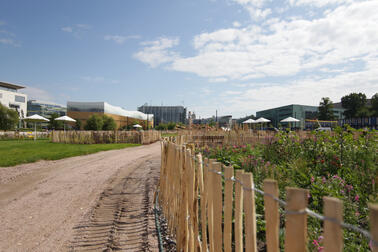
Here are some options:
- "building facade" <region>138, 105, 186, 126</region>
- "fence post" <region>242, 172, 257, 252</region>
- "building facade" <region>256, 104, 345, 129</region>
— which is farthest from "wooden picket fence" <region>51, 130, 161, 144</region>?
"building facade" <region>138, 105, 186, 126</region>

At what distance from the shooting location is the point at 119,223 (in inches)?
129

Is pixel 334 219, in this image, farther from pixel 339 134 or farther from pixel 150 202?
pixel 339 134

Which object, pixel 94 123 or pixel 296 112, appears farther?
pixel 296 112

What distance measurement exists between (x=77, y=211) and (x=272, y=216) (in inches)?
149

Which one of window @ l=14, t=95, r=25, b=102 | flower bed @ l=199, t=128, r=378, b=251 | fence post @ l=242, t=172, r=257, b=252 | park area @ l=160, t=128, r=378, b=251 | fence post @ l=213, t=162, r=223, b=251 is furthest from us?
window @ l=14, t=95, r=25, b=102

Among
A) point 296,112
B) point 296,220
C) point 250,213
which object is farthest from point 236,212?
point 296,112

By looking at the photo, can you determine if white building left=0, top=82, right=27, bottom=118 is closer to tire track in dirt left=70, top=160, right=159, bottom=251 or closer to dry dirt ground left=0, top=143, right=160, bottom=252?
dry dirt ground left=0, top=143, right=160, bottom=252

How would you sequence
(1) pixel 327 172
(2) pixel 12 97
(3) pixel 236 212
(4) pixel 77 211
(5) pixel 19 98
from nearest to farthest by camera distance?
(3) pixel 236 212, (1) pixel 327 172, (4) pixel 77 211, (2) pixel 12 97, (5) pixel 19 98

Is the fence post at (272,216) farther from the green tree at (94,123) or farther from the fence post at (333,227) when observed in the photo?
the green tree at (94,123)

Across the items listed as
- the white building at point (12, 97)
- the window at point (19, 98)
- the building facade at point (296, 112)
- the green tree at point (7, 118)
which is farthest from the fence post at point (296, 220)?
the window at point (19, 98)

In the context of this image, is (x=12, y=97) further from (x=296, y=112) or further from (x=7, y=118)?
(x=296, y=112)

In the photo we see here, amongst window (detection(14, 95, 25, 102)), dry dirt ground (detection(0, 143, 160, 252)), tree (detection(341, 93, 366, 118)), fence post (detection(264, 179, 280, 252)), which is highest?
window (detection(14, 95, 25, 102))

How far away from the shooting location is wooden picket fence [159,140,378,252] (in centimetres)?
75

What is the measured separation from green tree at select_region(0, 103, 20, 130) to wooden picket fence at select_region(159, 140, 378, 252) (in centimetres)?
4048
